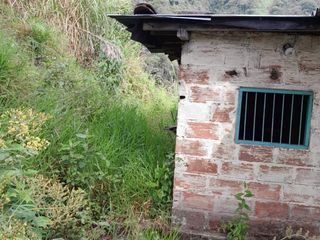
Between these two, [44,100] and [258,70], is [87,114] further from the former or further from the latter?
[258,70]

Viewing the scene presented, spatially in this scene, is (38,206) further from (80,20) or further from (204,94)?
(80,20)

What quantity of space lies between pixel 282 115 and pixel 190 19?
1.40 m

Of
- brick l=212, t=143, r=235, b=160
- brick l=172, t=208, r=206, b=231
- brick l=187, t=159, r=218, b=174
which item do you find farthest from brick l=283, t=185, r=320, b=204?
brick l=172, t=208, r=206, b=231

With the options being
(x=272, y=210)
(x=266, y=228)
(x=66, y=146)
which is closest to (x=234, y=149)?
(x=272, y=210)

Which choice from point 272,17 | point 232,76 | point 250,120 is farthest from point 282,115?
point 272,17

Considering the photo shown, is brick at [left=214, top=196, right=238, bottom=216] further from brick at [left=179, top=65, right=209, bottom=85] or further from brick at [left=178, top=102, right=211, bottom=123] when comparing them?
brick at [left=179, top=65, right=209, bottom=85]

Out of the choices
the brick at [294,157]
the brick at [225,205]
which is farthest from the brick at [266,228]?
the brick at [294,157]

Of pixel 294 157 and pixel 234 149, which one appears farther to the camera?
pixel 234 149

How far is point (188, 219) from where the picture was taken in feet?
15.3

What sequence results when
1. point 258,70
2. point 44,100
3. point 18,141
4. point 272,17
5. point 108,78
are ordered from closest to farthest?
point 18,141
point 272,17
point 258,70
point 44,100
point 108,78

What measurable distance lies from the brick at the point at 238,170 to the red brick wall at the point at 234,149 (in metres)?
0.01

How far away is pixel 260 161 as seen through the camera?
4.47 metres

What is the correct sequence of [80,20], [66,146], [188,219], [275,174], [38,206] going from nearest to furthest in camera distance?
[38,206] < [275,174] < [66,146] < [188,219] < [80,20]

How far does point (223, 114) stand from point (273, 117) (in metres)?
0.53
